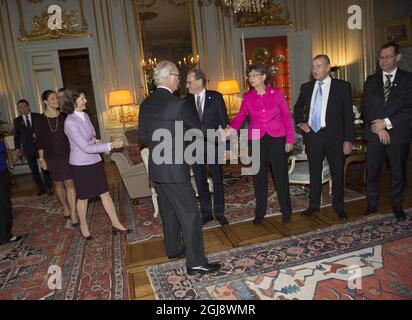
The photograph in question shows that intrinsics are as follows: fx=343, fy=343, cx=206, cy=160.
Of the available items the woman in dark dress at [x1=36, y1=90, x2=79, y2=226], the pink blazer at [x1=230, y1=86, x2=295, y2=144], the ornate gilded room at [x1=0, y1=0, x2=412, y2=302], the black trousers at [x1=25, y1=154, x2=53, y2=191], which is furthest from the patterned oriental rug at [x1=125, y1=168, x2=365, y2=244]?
the black trousers at [x1=25, y1=154, x2=53, y2=191]

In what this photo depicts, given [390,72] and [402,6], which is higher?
[402,6]

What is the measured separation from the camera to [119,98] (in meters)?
7.57

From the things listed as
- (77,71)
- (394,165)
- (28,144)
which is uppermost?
(77,71)

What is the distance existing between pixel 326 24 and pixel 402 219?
23.1 ft

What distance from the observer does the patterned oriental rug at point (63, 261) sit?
8.93 ft

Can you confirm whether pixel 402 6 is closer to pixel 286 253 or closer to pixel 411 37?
pixel 411 37

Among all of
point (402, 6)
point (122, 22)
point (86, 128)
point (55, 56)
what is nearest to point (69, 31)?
point (55, 56)

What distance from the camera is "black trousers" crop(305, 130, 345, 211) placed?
348cm

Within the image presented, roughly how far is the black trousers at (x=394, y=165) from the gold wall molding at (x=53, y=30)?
676 centimetres

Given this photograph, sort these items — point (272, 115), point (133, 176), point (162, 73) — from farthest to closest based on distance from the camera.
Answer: point (133, 176), point (272, 115), point (162, 73)

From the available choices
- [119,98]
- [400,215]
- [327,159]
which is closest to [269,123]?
[327,159]

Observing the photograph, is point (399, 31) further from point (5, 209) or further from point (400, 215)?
point (5, 209)

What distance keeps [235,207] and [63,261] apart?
2.08 m

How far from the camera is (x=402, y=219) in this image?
348 cm
